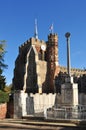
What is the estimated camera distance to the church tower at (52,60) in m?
69.1

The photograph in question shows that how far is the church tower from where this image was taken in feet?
227

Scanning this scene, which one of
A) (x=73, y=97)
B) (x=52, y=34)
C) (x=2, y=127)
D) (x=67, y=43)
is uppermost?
(x=52, y=34)

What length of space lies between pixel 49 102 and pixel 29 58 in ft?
118

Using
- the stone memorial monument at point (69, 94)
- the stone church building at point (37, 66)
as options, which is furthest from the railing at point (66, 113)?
the stone church building at point (37, 66)

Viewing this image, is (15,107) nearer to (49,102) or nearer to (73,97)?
(73,97)

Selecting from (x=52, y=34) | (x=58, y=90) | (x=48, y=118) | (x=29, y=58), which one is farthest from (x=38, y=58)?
(x=48, y=118)

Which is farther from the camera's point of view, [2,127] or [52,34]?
[52,34]

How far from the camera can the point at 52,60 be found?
71312mm

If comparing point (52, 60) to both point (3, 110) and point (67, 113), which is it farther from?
point (67, 113)

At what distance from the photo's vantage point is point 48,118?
83.4 feet

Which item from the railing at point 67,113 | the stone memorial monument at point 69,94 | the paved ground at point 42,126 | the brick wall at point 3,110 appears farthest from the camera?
the brick wall at point 3,110

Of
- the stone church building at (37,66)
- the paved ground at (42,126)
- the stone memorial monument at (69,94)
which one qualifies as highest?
the stone church building at (37,66)

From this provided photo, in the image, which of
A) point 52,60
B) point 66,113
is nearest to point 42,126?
point 66,113

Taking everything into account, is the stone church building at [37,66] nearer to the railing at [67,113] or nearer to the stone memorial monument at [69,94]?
the stone memorial monument at [69,94]
